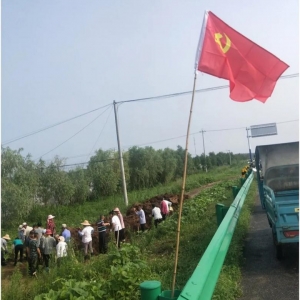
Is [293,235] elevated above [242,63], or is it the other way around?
[242,63]

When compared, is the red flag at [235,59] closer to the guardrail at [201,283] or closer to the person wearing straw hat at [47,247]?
the guardrail at [201,283]

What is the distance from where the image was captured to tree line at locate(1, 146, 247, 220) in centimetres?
2576

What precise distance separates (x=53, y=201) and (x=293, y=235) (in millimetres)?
28440

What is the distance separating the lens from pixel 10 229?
24406 millimetres

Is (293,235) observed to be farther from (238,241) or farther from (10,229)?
(10,229)

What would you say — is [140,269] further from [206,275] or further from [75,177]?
[75,177]

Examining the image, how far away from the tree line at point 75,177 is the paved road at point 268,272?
15.5m

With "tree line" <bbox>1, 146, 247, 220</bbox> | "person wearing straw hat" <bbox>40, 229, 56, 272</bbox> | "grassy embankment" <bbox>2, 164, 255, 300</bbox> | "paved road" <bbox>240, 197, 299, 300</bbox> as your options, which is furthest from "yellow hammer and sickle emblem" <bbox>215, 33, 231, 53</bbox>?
"tree line" <bbox>1, 146, 247, 220</bbox>

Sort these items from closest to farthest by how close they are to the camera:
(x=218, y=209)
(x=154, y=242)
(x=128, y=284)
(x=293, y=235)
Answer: (x=128, y=284)
(x=293, y=235)
(x=218, y=209)
(x=154, y=242)

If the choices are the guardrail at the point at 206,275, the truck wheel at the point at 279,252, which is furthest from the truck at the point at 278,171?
the guardrail at the point at 206,275

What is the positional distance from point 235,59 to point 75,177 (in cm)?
3234

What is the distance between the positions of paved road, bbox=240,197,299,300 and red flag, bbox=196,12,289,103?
279 centimetres

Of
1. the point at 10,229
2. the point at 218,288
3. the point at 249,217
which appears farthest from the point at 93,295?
the point at 10,229

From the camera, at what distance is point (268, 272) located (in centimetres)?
602
